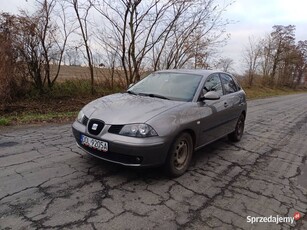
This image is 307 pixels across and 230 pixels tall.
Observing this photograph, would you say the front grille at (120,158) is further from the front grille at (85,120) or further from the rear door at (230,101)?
the rear door at (230,101)

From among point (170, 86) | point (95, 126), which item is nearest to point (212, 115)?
point (170, 86)

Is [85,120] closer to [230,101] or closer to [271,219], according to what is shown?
[271,219]

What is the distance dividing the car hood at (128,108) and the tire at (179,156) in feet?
1.64

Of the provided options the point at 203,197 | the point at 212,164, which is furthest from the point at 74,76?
the point at 203,197

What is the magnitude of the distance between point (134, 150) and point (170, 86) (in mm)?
1641

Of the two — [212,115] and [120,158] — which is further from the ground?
[212,115]

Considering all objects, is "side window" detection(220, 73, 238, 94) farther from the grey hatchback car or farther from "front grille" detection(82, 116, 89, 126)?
"front grille" detection(82, 116, 89, 126)

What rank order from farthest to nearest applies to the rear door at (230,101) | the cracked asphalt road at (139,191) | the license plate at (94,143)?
the rear door at (230,101), the license plate at (94,143), the cracked asphalt road at (139,191)

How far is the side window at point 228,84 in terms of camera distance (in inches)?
209

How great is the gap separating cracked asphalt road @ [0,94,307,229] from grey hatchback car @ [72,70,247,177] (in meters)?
0.36

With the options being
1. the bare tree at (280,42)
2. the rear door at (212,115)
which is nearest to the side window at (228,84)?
the rear door at (212,115)

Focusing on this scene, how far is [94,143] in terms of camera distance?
3410 millimetres

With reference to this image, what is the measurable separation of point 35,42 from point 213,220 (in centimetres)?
928

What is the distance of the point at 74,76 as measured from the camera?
472 inches
